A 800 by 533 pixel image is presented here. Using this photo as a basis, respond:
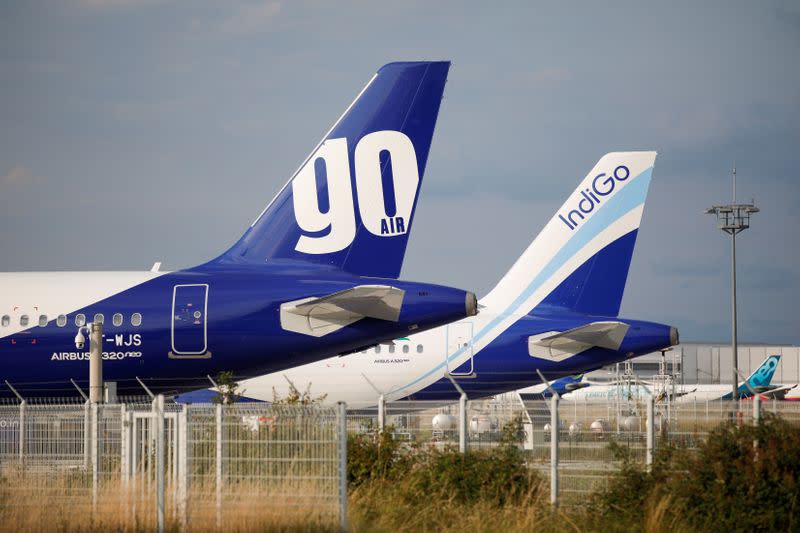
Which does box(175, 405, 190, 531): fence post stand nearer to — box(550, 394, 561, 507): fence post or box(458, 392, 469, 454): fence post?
box(458, 392, 469, 454): fence post

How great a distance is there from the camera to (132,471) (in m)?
16.4

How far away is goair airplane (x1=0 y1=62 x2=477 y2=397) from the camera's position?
22.4 meters

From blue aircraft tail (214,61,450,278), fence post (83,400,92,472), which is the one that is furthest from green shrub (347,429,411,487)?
blue aircraft tail (214,61,450,278)

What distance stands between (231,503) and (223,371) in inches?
374

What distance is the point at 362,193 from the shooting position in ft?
76.5

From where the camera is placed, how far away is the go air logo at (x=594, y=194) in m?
34.1

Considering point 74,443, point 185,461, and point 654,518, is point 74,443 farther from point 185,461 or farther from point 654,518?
point 654,518

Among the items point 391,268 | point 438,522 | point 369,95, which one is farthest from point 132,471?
point 369,95

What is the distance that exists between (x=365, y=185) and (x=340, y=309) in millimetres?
2855

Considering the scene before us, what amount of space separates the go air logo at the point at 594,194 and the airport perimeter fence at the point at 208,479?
19930 millimetres

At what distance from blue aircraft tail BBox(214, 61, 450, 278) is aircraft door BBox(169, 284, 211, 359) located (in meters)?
1.42

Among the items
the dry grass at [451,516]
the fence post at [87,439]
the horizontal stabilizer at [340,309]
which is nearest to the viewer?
the dry grass at [451,516]

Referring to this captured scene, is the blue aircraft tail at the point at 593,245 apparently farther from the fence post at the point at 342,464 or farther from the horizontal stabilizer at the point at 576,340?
the fence post at the point at 342,464

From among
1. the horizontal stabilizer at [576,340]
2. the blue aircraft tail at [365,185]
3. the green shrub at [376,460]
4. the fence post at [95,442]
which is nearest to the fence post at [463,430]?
the green shrub at [376,460]
